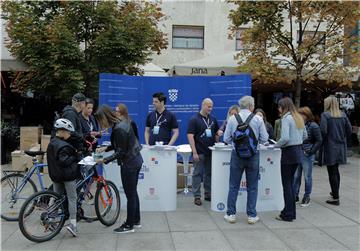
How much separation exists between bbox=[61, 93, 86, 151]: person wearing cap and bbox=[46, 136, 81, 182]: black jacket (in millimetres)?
317

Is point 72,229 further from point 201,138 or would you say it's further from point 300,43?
point 300,43

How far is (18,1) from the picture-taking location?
442 inches

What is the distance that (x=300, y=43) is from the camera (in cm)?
1139

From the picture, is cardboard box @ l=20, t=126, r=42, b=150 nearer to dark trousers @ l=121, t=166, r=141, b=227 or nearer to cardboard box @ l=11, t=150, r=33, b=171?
cardboard box @ l=11, t=150, r=33, b=171

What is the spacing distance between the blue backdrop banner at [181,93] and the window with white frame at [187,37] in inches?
414

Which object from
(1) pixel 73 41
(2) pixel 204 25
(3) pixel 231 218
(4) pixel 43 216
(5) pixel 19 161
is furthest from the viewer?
(2) pixel 204 25

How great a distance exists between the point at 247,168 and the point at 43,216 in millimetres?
2883

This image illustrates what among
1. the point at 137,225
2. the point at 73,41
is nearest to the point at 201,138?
the point at 137,225

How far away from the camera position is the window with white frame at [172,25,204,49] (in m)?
18.9

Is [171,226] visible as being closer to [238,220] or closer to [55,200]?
[238,220]

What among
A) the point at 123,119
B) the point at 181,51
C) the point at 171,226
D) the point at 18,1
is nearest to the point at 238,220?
the point at 171,226

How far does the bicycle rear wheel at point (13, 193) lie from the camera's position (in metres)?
6.06

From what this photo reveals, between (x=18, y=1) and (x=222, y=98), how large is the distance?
21.9 ft

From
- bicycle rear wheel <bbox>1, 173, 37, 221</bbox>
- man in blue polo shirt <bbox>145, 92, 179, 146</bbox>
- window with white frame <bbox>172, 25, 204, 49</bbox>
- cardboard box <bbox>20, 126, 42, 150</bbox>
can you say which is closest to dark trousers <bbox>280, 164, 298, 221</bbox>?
man in blue polo shirt <bbox>145, 92, 179, 146</bbox>
